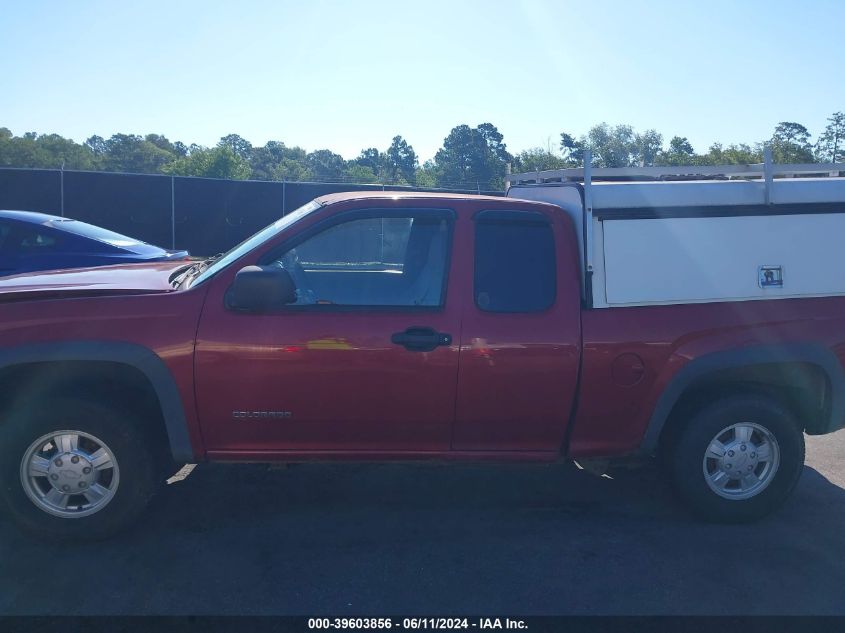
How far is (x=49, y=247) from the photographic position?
925 centimetres

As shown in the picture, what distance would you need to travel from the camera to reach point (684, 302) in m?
4.60

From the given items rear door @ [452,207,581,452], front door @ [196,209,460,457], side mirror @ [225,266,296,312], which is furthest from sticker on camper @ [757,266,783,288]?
side mirror @ [225,266,296,312]

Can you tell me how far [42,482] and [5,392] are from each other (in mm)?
544

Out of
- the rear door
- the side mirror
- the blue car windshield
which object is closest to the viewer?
the side mirror

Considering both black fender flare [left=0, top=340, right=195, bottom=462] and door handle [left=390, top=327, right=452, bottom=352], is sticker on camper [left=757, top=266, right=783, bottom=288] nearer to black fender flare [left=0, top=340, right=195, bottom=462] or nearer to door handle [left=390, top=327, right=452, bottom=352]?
door handle [left=390, top=327, right=452, bottom=352]

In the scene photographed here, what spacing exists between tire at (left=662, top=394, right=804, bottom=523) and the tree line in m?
1.81

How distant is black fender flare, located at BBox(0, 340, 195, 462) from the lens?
163 inches

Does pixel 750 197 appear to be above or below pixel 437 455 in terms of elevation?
above

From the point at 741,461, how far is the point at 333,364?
254 cm

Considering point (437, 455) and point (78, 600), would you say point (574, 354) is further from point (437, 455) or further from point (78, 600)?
point (78, 600)

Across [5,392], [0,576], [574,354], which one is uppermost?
[574,354]

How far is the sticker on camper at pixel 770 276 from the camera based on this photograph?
15.3 ft

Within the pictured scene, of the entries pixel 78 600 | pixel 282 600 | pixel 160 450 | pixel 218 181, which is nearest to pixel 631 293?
pixel 282 600

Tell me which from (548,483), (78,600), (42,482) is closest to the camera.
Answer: (78,600)
